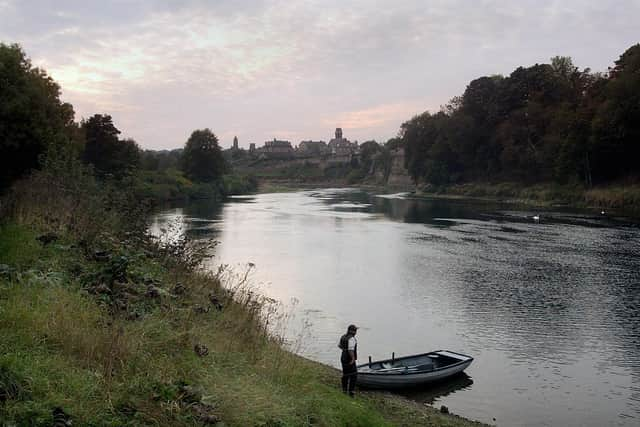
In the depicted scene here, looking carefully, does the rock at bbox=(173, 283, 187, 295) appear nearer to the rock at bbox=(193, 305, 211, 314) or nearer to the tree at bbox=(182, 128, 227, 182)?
the rock at bbox=(193, 305, 211, 314)

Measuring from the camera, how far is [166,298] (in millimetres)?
11219

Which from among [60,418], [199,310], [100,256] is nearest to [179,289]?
[199,310]

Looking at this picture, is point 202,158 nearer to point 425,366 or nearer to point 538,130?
point 538,130

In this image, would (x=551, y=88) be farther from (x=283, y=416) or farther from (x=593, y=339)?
(x=283, y=416)

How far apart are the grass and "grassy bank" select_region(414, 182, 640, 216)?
57486mm

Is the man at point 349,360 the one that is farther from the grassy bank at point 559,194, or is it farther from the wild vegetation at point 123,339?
the grassy bank at point 559,194

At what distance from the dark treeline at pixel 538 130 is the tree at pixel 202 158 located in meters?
40.8

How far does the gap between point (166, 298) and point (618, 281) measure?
24.7 meters

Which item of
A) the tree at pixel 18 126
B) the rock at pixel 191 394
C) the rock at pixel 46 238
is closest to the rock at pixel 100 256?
the rock at pixel 46 238

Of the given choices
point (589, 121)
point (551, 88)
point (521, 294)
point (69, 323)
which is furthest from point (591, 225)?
point (69, 323)

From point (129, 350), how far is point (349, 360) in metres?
6.11

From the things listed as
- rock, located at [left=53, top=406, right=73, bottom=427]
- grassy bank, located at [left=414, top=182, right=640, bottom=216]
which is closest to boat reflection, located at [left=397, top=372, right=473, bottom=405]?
rock, located at [left=53, top=406, right=73, bottom=427]

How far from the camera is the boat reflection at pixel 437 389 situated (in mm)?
14977

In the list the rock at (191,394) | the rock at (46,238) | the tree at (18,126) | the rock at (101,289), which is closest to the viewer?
the rock at (191,394)
